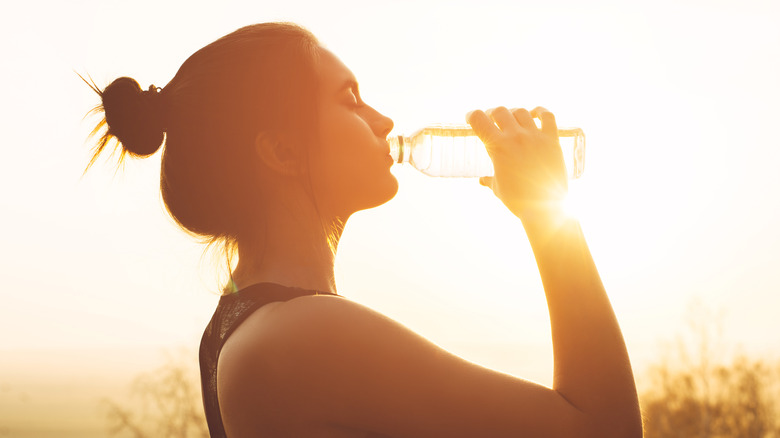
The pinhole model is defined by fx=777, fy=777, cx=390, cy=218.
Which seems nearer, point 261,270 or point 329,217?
point 261,270

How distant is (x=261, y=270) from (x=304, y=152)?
0.96ft

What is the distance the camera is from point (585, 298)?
4.70 feet

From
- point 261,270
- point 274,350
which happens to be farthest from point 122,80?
point 274,350

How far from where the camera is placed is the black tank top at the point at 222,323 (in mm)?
1491

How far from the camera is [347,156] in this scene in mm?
1746

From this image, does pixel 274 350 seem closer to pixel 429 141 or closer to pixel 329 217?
pixel 329 217

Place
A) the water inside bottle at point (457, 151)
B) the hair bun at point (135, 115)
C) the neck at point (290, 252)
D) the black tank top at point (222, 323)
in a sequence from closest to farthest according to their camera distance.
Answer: the black tank top at point (222, 323) → the neck at point (290, 252) → the hair bun at point (135, 115) → the water inside bottle at point (457, 151)

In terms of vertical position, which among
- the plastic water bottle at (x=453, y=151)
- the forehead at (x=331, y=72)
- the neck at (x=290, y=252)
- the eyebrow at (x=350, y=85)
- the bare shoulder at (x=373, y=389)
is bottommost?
the bare shoulder at (x=373, y=389)

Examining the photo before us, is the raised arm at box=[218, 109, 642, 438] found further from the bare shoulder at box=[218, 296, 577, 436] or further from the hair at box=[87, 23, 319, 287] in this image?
the hair at box=[87, 23, 319, 287]

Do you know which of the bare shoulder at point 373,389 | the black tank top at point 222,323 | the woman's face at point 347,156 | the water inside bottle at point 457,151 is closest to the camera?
the bare shoulder at point 373,389

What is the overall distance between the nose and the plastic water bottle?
1065 millimetres

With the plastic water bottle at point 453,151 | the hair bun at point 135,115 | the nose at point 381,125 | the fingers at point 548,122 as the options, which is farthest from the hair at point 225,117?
the plastic water bottle at point 453,151

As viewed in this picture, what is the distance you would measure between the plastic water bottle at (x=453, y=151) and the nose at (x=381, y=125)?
1065 mm

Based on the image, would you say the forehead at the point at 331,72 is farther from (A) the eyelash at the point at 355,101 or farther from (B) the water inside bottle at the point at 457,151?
(B) the water inside bottle at the point at 457,151
